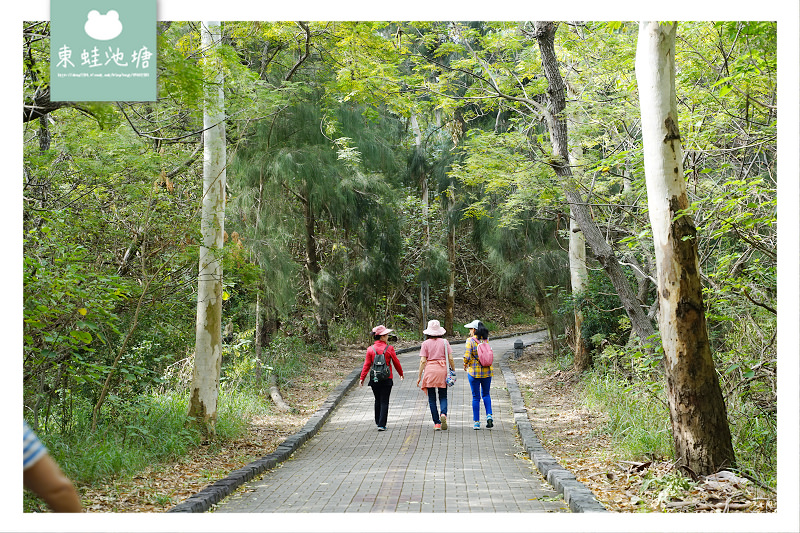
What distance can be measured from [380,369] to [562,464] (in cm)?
342

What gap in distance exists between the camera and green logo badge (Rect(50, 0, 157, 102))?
5387 mm

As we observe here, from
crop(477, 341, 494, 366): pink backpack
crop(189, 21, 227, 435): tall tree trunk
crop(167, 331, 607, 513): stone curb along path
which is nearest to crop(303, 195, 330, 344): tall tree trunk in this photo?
crop(167, 331, 607, 513): stone curb along path

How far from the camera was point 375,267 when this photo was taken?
786 inches

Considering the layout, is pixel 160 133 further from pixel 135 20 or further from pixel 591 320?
pixel 591 320

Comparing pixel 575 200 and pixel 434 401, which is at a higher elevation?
pixel 575 200

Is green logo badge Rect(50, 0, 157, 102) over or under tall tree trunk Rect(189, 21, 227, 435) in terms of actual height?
over

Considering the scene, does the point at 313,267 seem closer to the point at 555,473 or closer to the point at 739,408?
the point at 555,473

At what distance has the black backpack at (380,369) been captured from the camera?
Result: 10.4m

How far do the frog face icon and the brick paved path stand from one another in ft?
13.8

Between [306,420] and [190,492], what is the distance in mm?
5078

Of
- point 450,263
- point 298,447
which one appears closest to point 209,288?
point 298,447

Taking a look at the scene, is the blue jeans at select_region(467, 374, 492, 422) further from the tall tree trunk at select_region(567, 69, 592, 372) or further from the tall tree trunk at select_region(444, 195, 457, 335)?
the tall tree trunk at select_region(444, 195, 457, 335)

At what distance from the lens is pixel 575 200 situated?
36.3ft

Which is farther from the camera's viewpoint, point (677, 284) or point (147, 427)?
point (147, 427)
